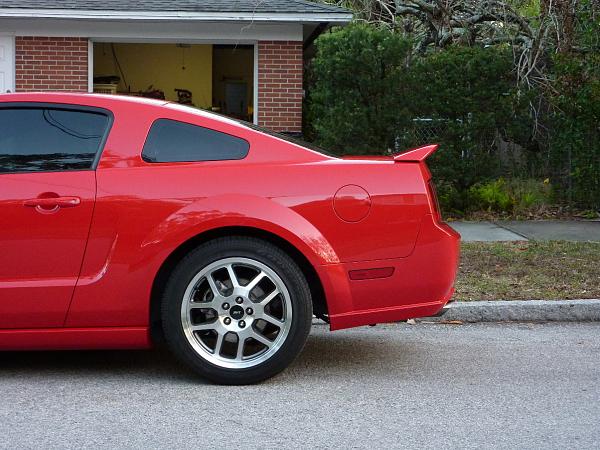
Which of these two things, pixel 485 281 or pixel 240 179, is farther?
pixel 485 281

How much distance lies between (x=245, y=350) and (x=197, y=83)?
16.4m

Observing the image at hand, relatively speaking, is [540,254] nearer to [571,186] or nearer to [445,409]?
[571,186]

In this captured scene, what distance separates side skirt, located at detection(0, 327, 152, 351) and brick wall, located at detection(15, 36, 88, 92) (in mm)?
10245

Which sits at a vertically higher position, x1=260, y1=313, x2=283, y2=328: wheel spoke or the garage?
the garage

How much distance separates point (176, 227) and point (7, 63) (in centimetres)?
1073

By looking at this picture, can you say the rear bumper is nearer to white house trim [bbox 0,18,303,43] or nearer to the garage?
the garage

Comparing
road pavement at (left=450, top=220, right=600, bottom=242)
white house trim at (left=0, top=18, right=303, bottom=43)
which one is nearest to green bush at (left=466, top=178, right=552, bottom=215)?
road pavement at (left=450, top=220, right=600, bottom=242)

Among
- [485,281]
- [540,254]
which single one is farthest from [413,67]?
[485,281]

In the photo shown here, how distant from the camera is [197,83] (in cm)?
2167

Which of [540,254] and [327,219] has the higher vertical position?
[327,219]

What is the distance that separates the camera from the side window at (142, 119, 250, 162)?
564 centimetres

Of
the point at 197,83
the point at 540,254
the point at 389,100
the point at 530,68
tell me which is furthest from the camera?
the point at 197,83

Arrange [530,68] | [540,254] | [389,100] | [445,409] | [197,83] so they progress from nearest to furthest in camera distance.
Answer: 1. [445,409]
2. [540,254]
3. [389,100]
4. [530,68]
5. [197,83]

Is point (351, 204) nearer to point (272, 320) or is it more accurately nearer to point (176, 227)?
point (272, 320)
